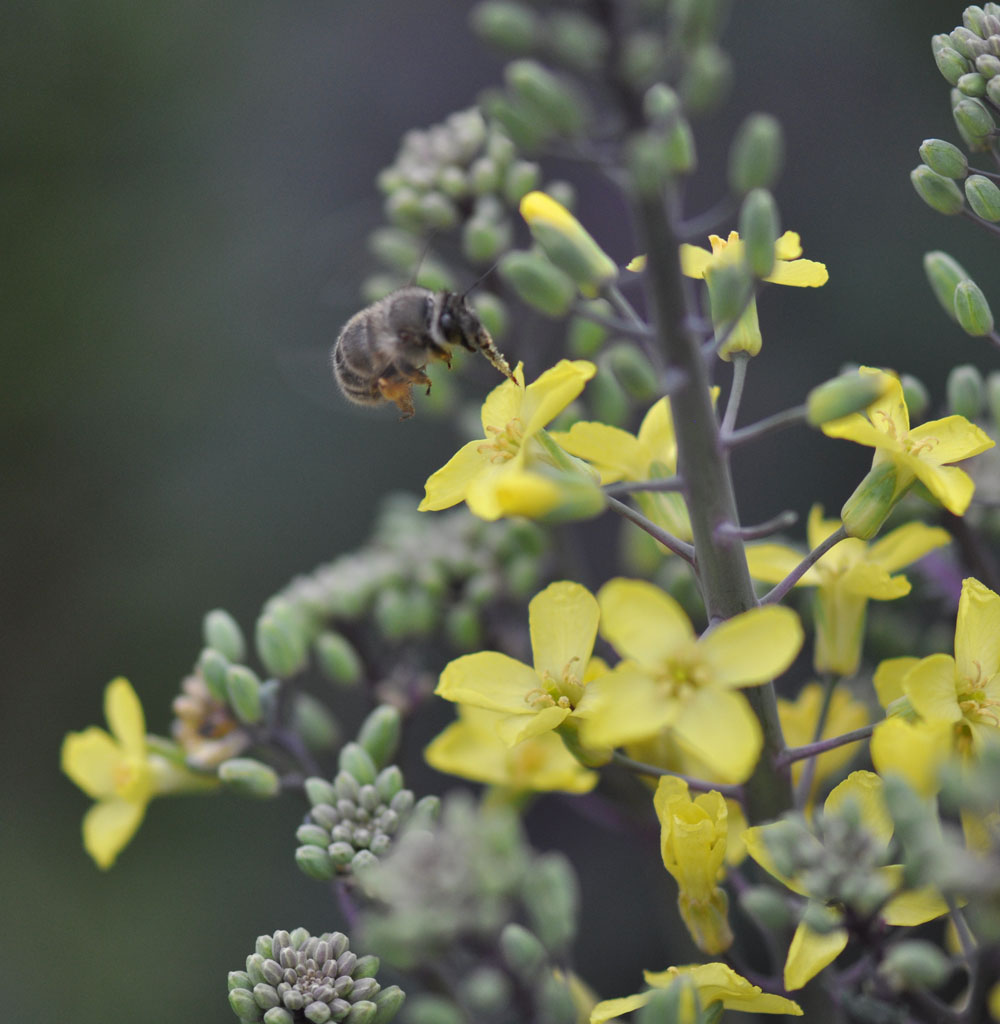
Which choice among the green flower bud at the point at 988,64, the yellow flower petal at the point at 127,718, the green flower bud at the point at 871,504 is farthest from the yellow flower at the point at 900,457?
the yellow flower petal at the point at 127,718

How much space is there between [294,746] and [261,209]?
5.34 ft

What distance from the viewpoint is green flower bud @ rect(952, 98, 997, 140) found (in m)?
1.02

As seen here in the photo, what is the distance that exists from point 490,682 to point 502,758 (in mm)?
165

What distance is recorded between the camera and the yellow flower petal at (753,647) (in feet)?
2.34

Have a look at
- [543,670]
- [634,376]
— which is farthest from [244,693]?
[634,376]

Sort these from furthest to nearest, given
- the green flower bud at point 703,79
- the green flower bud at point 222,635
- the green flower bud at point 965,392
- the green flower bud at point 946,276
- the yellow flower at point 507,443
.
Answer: the green flower bud at point 222,635
the green flower bud at point 965,392
the green flower bud at point 946,276
the yellow flower at point 507,443
the green flower bud at point 703,79

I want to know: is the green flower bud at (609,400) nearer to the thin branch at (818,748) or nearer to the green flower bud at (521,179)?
the green flower bud at (521,179)

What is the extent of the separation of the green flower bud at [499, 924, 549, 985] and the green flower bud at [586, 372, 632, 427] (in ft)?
2.54

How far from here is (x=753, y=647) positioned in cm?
73

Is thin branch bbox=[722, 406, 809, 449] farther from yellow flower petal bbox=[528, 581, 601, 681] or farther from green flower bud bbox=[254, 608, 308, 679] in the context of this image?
green flower bud bbox=[254, 608, 308, 679]

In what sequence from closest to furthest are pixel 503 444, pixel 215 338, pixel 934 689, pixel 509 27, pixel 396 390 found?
1. pixel 509 27
2. pixel 934 689
3. pixel 503 444
4. pixel 396 390
5. pixel 215 338

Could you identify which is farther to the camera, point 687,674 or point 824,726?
point 824,726

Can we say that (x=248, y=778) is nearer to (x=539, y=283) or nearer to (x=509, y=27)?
(x=539, y=283)

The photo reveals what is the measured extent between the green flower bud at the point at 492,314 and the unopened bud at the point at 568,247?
0.55m
